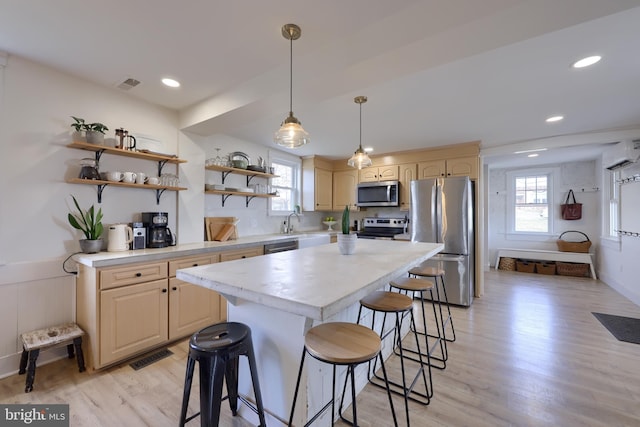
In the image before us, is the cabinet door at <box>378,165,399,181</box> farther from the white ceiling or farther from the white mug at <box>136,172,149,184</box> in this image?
the white mug at <box>136,172,149,184</box>

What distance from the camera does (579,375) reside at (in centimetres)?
204

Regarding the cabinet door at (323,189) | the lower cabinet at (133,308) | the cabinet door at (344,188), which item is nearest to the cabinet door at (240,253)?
the lower cabinet at (133,308)

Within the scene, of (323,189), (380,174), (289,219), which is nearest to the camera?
(289,219)

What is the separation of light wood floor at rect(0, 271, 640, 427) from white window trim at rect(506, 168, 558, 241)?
11.0 ft

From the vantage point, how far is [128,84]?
92.8 inches

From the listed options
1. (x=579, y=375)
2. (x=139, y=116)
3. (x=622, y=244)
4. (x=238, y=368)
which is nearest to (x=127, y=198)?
(x=139, y=116)

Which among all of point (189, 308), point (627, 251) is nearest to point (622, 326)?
point (627, 251)

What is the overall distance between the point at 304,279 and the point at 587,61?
2.55 meters

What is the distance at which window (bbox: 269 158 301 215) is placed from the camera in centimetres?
448

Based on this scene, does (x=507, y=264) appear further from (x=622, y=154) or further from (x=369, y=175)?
(x=369, y=175)

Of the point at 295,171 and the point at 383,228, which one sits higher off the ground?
the point at 295,171

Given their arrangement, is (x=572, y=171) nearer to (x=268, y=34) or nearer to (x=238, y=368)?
(x=268, y=34)

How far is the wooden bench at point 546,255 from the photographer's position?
16.4 ft

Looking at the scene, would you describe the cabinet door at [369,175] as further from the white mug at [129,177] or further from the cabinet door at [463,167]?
the white mug at [129,177]
